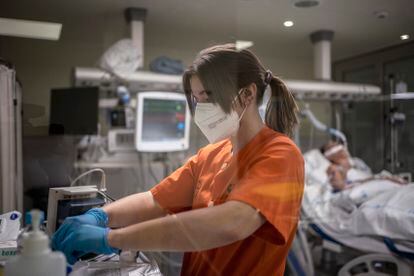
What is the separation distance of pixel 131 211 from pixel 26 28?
2.24 ft

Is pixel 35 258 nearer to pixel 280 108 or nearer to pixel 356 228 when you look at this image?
pixel 280 108

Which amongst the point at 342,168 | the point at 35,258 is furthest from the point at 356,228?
the point at 35,258

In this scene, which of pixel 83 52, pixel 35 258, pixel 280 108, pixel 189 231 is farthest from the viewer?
pixel 83 52

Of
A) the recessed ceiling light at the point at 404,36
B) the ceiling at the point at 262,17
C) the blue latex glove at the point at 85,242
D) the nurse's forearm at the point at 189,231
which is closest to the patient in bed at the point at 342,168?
the ceiling at the point at 262,17

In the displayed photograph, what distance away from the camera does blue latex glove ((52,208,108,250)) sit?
29.2 inches

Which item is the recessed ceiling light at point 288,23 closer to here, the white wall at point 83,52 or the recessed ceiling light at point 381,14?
the white wall at point 83,52

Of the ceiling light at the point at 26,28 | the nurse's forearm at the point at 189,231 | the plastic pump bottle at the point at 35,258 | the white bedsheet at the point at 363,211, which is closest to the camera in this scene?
the plastic pump bottle at the point at 35,258

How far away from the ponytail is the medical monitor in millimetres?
1049

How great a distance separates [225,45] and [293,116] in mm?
279

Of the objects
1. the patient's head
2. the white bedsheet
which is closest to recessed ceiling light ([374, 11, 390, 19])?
the white bedsheet

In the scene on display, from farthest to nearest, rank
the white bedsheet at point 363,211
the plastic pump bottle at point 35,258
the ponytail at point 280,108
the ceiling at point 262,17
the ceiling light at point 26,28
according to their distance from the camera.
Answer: the white bedsheet at point 363,211
the ceiling at point 262,17
the ceiling light at point 26,28
the ponytail at point 280,108
the plastic pump bottle at point 35,258

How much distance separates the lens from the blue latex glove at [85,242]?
28.5 inches

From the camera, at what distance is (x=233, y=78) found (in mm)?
775

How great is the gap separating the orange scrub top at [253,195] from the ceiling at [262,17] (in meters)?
0.46
